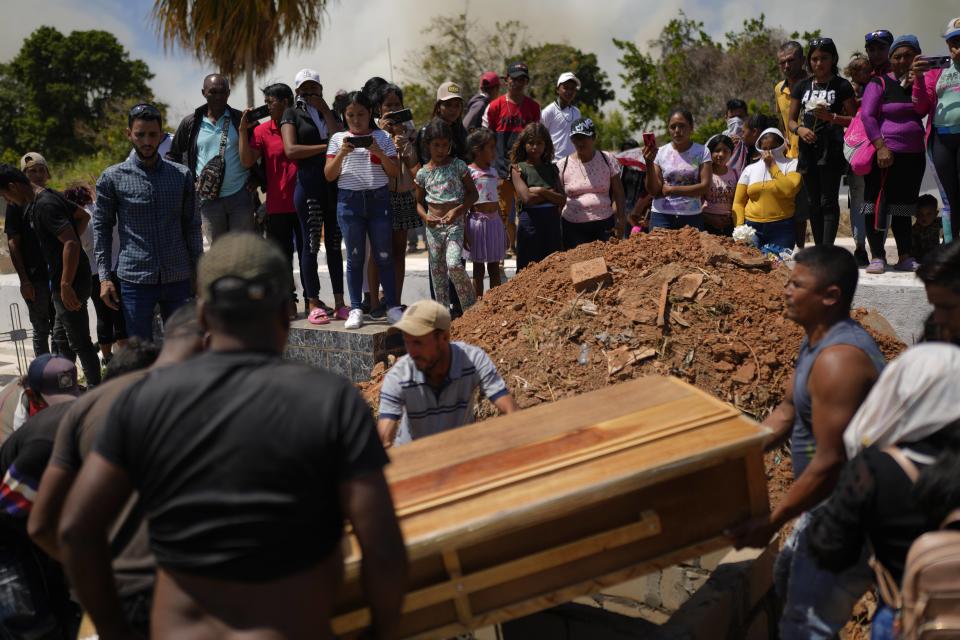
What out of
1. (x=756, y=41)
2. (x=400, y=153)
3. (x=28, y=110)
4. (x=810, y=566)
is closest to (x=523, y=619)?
(x=810, y=566)

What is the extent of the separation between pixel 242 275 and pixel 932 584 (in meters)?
1.90

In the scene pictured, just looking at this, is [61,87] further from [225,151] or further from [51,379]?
[51,379]

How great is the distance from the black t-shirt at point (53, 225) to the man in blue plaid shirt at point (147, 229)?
3.52 feet

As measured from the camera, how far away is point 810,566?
2713 mm

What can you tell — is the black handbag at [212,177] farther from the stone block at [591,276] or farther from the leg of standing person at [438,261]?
the stone block at [591,276]

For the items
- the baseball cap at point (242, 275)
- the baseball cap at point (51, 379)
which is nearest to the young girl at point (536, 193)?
the baseball cap at point (51, 379)

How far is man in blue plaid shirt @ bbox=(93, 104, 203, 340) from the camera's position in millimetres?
5344

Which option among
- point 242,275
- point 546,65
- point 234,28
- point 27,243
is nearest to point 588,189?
point 27,243

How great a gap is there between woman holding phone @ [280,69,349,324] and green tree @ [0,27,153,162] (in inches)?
1500

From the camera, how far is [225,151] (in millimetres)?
6559

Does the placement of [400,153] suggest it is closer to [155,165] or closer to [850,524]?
[155,165]

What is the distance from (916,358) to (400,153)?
16.8 feet

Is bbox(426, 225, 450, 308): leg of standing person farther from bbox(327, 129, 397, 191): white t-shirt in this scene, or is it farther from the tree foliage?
the tree foliage

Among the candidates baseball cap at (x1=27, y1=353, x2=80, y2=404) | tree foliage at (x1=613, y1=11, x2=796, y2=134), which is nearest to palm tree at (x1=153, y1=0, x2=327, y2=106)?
tree foliage at (x1=613, y1=11, x2=796, y2=134)
